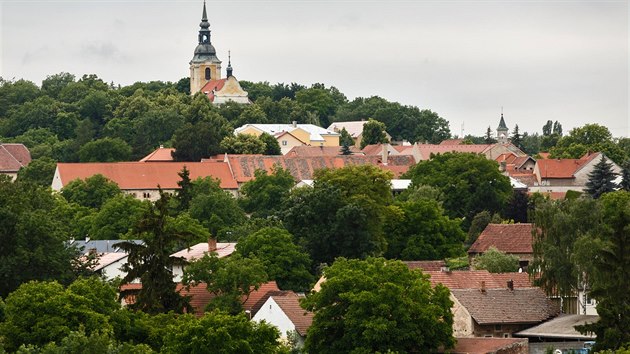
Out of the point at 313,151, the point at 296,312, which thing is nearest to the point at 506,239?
the point at 296,312

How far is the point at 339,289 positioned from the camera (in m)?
56.5

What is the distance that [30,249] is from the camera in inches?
2598

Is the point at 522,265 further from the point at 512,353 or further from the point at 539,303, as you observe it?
the point at 512,353

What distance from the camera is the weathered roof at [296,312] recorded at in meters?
60.4

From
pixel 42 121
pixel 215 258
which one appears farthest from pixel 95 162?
pixel 215 258

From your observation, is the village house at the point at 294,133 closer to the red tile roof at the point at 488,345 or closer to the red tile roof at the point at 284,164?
the red tile roof at the point at 284,164

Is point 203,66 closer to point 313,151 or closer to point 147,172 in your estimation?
point 313,151

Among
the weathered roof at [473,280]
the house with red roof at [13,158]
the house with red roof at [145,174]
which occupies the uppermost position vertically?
the house with red roof at [13,158]

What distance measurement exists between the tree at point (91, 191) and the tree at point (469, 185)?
1877cm

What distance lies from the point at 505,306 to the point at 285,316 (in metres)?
7.53

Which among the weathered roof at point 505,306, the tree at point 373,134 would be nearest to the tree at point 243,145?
the tree at point 373,134

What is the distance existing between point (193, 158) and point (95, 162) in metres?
7.13

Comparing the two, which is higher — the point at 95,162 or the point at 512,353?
the point at 95,162

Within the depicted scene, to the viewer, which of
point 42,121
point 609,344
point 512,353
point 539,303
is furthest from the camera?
point 42,121
